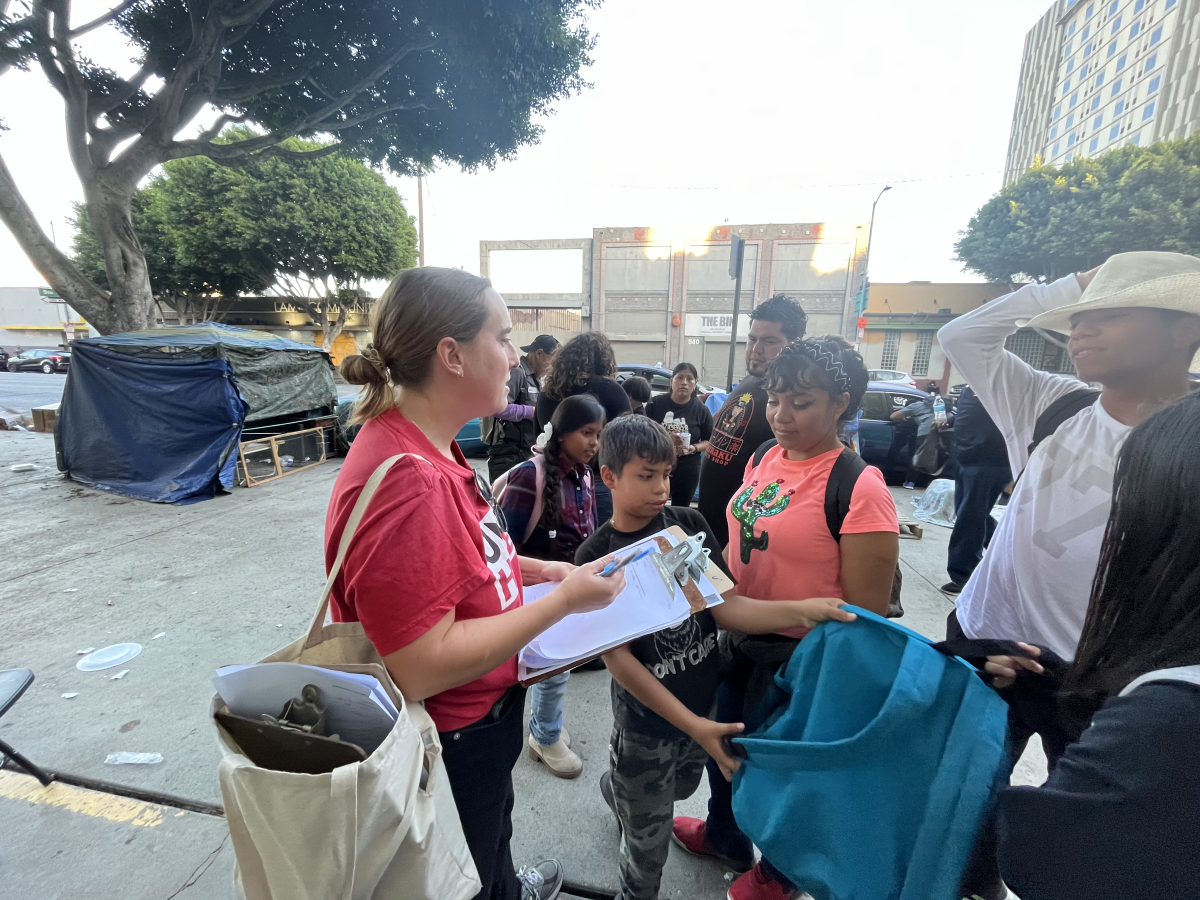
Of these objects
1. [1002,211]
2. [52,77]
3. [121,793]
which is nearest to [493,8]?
[52,77]

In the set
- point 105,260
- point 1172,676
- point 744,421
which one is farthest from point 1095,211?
point 105,260

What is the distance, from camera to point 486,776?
1.12m

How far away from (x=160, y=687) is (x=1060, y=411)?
13.6 ft

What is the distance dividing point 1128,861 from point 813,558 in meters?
0.75

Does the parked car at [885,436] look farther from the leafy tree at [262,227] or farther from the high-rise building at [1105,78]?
the high-rise building at [1105,78]

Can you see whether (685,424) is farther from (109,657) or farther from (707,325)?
(707,325)

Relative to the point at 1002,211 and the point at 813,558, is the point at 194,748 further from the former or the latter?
the point at 1002,211

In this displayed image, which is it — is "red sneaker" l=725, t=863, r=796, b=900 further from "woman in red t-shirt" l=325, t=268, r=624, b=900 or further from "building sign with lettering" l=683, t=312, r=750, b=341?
"building sign with lettering" l=683, t=312, r=750, b=341

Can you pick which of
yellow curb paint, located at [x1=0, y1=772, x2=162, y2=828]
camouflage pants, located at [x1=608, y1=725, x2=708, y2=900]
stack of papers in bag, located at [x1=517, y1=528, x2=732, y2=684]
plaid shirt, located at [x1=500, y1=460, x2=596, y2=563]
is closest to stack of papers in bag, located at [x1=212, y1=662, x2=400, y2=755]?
stack of papers in bag, located at [x1=517, y1=528, x2=732, y2=684]

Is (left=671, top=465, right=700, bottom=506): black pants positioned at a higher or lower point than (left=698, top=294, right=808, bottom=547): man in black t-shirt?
lower

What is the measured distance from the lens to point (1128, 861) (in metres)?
0.61

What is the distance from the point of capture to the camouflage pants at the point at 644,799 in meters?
1.37

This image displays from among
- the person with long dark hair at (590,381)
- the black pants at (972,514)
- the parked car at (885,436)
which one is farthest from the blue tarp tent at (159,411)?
the parked car at (885,436)

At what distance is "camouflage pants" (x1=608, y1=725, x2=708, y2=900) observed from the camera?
1.37 metres
